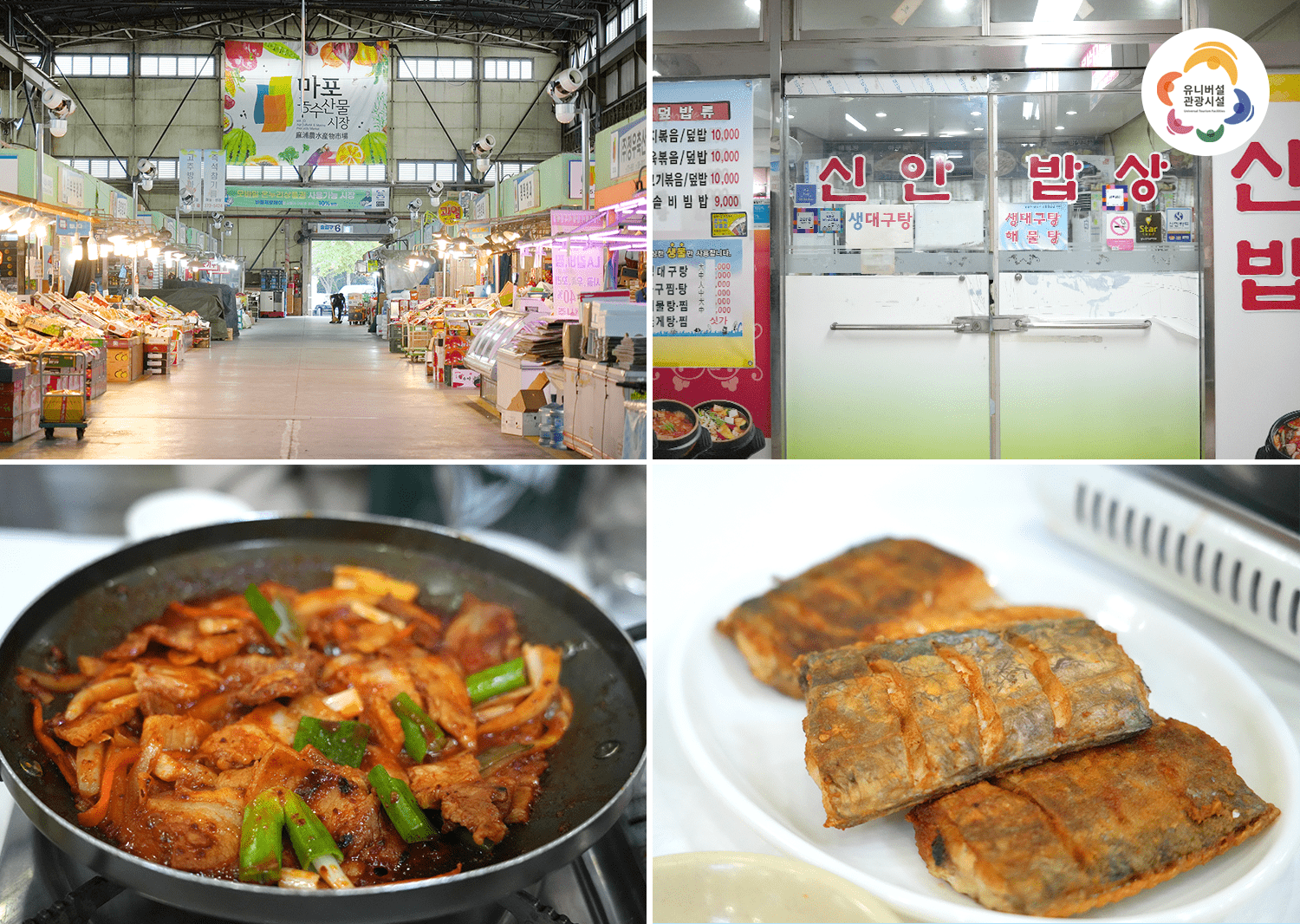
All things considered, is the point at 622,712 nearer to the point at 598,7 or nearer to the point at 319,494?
the point at 319,494

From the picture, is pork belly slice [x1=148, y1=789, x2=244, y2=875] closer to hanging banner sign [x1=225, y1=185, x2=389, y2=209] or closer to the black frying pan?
the black frying pan

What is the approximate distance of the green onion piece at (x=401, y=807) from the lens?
5.31ft

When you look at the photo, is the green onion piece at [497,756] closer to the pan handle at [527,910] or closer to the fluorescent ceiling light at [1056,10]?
the pan handle at [527,910]

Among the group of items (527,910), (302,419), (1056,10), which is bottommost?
(527,910)

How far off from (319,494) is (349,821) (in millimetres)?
571

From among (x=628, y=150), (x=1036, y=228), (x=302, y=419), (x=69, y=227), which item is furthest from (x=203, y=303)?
(x=1036, y=228)

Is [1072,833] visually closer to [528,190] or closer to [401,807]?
[401,807]

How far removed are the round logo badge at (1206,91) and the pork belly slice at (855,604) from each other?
3.21 ft

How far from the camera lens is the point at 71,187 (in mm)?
1850

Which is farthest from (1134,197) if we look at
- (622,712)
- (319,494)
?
(319,494)

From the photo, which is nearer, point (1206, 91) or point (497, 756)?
point (497, 756)

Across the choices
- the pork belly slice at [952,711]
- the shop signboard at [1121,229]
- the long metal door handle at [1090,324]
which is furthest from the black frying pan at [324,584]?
the shop signboard at [1121,229]

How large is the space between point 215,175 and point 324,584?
73 cm

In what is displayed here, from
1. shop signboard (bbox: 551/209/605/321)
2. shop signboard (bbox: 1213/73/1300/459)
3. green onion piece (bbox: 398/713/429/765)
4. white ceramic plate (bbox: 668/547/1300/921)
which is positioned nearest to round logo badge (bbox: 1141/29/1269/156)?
shop signboard (bbox: 1213/73/1300/459)
